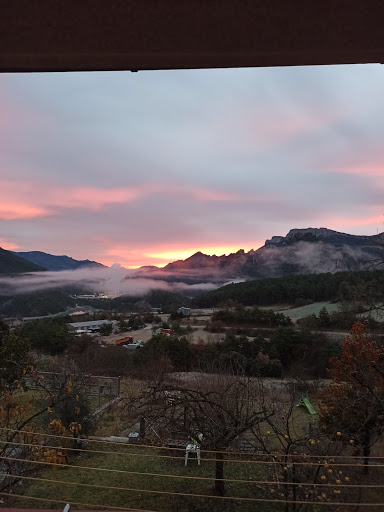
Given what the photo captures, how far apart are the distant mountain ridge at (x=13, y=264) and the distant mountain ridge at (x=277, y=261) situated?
31.3 feet

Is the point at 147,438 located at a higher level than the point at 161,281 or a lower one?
lower

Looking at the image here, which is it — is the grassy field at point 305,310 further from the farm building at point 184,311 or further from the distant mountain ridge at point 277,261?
the farm building at point 184,311

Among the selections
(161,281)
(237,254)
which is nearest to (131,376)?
(161,281)

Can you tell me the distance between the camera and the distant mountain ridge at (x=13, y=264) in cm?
2873

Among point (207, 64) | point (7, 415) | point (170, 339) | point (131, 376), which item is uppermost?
point (207, 64)

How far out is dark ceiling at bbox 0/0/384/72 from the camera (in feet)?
3.67

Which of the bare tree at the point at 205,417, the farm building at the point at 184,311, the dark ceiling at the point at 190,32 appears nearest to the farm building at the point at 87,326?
the farm building at the point at 184,311

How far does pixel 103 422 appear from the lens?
312 inches

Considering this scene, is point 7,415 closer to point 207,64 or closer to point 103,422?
point 207,64

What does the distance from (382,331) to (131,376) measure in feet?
26.8

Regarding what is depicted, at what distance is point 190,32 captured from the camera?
118cm

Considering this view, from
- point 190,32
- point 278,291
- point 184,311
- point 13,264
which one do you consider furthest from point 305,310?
point 13,264

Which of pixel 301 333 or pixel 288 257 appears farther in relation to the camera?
pixel 288 257

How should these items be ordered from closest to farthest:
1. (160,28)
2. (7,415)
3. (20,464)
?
(160,28)
(7,415)
(20,464)
